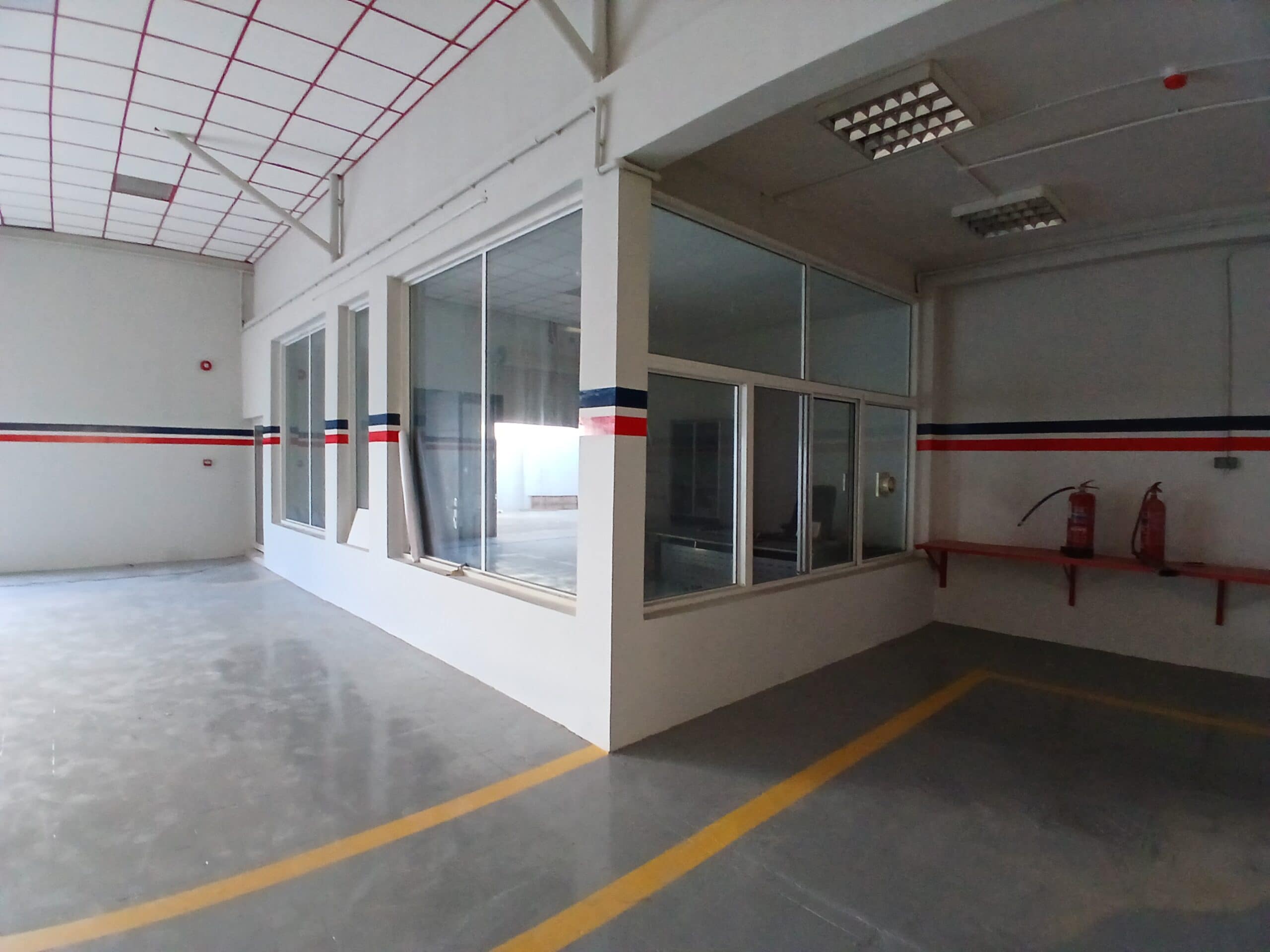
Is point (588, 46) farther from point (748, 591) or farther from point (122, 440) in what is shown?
point (122, 440)

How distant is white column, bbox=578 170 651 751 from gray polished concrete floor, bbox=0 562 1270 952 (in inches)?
31.8

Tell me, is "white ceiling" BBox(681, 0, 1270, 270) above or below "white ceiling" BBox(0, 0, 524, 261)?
below

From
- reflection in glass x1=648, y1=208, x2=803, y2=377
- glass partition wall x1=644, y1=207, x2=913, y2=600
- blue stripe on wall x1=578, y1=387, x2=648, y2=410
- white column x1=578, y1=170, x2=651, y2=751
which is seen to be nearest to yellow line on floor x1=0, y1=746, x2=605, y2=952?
white column x1=578, y1=170, x2=651, y2=751

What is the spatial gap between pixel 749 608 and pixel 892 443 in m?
2.63

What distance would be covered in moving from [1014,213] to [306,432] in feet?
24.2

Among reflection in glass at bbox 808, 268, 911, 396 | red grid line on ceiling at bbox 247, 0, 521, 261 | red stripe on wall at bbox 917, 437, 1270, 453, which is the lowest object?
red stripe on wall at bbox 917, 437, 1270, 453

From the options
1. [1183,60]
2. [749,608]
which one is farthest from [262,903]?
[1183,60]

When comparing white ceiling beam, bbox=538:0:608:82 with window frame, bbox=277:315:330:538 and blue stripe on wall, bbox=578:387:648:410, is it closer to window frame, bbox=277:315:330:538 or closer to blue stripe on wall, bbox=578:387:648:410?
blue stripe on wall, bbox=578:387:648:410

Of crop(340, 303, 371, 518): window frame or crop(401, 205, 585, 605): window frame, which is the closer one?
crop(401, 205, 585, 605): window frame

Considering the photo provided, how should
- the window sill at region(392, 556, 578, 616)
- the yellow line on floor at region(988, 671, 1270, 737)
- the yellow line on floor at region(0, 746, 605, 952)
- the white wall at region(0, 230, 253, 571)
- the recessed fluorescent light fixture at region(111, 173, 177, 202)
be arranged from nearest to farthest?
the yellow line on floor at region(0, 746, 605, 952) < the yellow line on floor at region(988, 671, 1270, 737) < the window sill at region(392, 556, 578, 616) < the recessed fluorescent light fixture at region(111, 173, 177, 202) < the white wall at region(0, 230, 253, 571)

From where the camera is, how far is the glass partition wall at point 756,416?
149 inches

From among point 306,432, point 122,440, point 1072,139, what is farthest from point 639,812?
point 122,440

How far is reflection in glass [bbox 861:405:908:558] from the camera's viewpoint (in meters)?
5.23

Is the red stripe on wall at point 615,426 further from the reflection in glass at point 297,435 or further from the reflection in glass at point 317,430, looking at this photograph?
the reflection in glass at point 297,435
